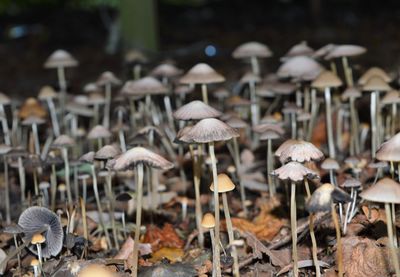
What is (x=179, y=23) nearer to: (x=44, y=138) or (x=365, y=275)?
(x=44, y=138)

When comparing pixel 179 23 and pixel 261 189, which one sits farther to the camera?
pixel 179 23

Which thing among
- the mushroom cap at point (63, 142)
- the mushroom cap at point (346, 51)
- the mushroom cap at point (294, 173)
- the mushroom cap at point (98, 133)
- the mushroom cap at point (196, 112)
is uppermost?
the mushroom cap at point (346, 51)

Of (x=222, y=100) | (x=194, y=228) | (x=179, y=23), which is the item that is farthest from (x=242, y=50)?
(x=179, y=23)

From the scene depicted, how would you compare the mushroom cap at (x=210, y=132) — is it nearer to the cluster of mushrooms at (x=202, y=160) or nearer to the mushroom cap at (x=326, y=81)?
the cluster of mushrooms at (x=202, y=160)

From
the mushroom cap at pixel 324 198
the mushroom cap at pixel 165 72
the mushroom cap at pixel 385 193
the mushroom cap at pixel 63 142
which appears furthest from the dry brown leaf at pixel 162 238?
the mushroom cap at pixel 165 72

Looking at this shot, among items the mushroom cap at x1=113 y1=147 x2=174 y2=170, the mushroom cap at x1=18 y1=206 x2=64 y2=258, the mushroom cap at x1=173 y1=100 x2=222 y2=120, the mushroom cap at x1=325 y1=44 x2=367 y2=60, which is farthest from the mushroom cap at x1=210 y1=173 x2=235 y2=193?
the mushroom cap at x1=325 y1=44 x2=367 y2=60

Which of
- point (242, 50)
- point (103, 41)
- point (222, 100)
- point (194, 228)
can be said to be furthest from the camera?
point (103, 41)
